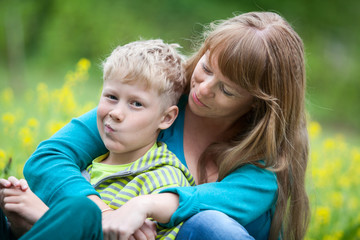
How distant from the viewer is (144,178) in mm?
1984

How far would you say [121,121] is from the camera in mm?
2016

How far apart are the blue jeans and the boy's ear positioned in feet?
1.54

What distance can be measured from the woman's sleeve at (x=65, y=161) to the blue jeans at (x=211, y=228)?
40 cm

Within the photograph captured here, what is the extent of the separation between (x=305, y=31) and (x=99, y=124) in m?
9.95

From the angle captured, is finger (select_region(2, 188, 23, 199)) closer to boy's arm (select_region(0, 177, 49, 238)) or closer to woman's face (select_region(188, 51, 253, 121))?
boy's arm (select_region(0, 177, 49, 238))

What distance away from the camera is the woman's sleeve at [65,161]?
6.52 feet

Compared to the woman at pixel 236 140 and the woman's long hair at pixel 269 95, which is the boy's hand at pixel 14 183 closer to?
the woman at pixel 236 140

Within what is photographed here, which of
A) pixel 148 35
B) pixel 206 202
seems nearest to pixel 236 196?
pixel 206 202

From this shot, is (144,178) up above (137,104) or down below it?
below

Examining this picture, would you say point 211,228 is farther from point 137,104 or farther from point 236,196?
point 137,104

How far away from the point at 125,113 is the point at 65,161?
34 cm

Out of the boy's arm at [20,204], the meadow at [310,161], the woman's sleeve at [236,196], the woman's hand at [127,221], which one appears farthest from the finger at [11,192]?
the meadow at [310,161]

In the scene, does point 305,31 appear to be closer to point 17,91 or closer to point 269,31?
point 17,91

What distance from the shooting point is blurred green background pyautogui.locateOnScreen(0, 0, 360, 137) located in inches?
393
